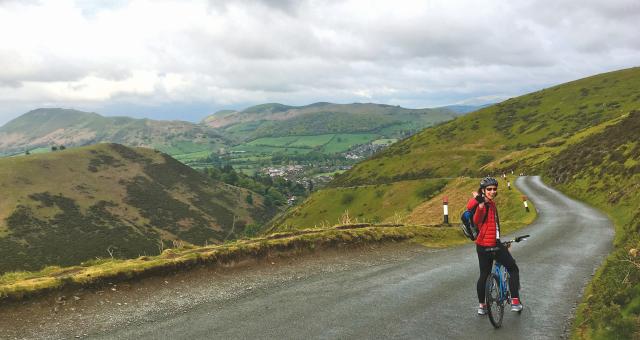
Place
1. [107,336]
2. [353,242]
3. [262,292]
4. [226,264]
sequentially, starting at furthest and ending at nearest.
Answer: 1. [353,242]
2. [226,264]
3. [262,292]
4. [107,336]

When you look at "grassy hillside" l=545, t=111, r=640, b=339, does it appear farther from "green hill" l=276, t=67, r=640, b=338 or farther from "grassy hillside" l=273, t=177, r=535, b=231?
"grassy hillside" l=273, t=177, r=535, b=231

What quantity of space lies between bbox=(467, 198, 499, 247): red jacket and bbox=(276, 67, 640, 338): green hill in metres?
2.48

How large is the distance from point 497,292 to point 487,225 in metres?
1.51

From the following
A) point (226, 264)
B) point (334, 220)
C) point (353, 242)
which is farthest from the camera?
point (334, 220)

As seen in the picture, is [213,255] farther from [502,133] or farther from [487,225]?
[502,133]

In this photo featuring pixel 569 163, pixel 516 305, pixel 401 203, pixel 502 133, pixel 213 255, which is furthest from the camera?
pixel 502 133

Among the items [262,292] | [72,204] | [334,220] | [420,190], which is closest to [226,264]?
[262,292]

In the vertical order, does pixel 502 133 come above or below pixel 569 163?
above

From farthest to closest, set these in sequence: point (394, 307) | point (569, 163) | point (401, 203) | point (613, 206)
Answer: point (401, 203), point (569, 163), point (613, 206), point (394, 307)

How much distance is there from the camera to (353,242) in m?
18.5

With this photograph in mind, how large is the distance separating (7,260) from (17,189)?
59.9 m

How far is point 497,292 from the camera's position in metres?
9.72

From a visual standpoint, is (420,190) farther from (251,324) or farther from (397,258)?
(251,324)

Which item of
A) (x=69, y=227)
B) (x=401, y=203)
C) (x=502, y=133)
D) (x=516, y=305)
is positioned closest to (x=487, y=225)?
(x=516, y=305)
